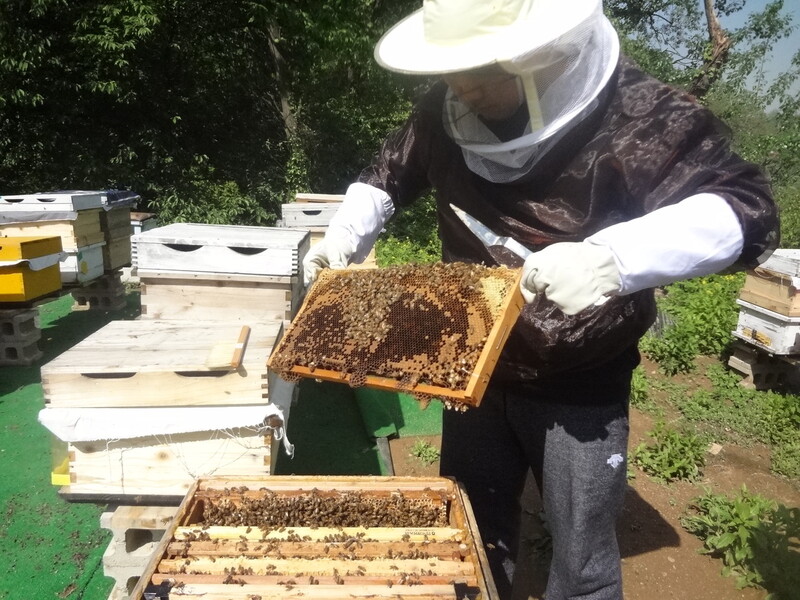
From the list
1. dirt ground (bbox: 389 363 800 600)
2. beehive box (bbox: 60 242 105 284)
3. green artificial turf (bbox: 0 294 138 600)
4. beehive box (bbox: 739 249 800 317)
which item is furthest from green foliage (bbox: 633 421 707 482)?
beehive box (bbox: 60 242 105 284)

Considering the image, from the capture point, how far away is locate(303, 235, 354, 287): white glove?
2.19m

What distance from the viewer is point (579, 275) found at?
1.49 meters

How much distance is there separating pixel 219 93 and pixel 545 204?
40.2 ft

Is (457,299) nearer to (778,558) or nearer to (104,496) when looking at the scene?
(104,496)

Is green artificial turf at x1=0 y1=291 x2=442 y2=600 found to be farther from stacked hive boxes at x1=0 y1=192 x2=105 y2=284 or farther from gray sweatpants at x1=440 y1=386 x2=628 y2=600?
gray sweatpants at x1=440 y1=386 x2=628 y2=600

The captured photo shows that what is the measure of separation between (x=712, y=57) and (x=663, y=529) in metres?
14.2

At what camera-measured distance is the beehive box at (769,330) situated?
5.37 meters

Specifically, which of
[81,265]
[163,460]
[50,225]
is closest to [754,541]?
[163,460]

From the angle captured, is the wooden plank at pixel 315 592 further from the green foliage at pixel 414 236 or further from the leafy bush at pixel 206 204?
the leafy bush at pixel 206 204

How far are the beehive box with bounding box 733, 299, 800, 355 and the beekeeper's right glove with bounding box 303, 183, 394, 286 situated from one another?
4807mm

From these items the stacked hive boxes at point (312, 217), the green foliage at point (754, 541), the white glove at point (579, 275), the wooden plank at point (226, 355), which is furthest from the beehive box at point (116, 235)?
the green foliage at point (754, 541)

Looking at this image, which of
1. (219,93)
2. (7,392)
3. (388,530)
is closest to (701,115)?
(388,530)

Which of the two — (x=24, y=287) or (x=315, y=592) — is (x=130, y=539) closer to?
(x=315, y=592)

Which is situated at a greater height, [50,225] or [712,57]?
[712,57]
